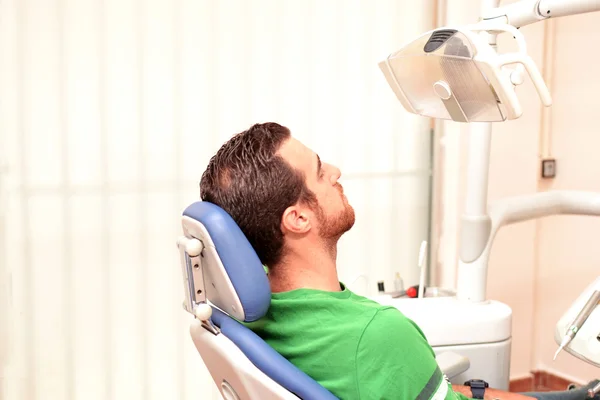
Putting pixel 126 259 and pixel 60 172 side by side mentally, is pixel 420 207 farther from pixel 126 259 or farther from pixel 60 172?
pixel 60 172

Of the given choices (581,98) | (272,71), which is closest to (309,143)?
(272,71)

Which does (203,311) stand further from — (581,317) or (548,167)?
(548,167)

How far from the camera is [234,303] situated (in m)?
1.09

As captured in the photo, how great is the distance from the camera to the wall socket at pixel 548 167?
2848mm

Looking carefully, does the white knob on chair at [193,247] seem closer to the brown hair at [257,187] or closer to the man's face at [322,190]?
the brown hair at [257,187]

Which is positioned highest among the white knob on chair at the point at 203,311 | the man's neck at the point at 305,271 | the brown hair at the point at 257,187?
the brown hair at the point at 257,187

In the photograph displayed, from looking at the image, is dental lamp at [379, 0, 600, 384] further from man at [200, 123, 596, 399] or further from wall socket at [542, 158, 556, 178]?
wall socket at [542, 158, 556, 178]

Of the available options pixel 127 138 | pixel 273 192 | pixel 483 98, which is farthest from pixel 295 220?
pixel 127 138

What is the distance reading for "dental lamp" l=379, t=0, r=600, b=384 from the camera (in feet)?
4.23

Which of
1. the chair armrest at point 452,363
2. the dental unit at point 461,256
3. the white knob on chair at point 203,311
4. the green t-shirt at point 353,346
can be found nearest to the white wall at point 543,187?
the dental unit at point 461,256

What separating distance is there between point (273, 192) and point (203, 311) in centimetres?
25

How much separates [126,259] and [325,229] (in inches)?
41.2

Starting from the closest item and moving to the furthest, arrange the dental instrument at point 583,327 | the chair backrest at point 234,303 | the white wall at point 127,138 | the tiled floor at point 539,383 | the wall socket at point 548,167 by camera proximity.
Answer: the chair backrest at point 234,303, the dental instrument at point 583,327, the white wall at point 127,138, the wall socket at point 548,167, the tiled floor at point 539,383

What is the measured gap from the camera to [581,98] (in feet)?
8.93
